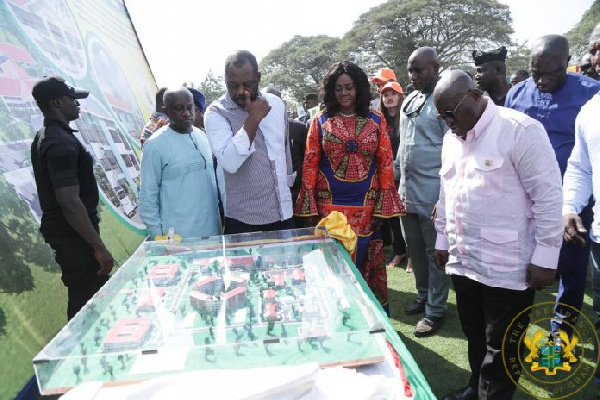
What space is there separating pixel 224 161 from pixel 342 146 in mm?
755

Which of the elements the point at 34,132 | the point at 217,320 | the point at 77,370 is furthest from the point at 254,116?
the point at 34,132

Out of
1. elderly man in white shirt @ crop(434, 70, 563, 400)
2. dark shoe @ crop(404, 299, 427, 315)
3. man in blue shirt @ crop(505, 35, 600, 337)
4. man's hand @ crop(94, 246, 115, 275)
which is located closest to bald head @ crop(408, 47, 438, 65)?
man in blue shirt @ crop(505, 35, 600, 337)

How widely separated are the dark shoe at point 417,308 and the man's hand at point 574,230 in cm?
135

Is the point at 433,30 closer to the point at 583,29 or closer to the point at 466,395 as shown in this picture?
the point at 583,29

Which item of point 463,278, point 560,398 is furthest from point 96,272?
point 560,398

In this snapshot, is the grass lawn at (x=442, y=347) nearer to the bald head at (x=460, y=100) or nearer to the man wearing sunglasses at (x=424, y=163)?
the man wearing sunglasses at (x=424, y=163)

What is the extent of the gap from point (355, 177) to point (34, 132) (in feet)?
7.36

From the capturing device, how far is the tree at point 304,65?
41125mm

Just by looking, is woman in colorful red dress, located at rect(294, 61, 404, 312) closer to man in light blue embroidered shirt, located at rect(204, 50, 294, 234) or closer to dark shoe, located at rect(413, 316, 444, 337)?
man in light blue embroidered shirt, located at rect(204, 50, 294, 234)

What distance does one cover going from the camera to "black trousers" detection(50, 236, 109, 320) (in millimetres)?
2238

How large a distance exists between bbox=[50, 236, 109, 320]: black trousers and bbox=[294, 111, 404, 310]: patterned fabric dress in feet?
3.94

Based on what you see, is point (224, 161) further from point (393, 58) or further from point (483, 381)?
point (393, 58)

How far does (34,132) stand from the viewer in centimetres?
291

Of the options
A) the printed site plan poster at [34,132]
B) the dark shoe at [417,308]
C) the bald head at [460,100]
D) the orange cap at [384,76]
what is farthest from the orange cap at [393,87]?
the printed site plan poster at [34,132]
